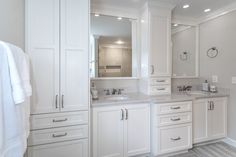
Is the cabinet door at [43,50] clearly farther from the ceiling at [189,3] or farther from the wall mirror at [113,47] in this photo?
the ceiling at [189,3]

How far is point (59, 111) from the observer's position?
189 centimetres

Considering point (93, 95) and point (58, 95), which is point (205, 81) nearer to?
point (93, 95)

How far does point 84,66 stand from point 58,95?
470mm

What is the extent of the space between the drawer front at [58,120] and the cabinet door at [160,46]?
138 centimetres

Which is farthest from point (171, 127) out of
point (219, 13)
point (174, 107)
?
point (219, 13)

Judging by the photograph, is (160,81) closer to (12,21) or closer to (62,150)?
(62,150)

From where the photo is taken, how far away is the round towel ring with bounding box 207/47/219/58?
3075mm

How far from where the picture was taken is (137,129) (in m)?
2.30

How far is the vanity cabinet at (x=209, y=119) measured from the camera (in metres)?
2.66

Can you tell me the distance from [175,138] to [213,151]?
30.5 inches

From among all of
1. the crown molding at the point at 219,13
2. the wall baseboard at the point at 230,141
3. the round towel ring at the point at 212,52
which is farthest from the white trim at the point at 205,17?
the wall baseboard at the point at 230,141

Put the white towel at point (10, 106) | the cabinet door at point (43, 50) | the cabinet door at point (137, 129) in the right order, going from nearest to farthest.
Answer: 1. the white towel at point (10, 106)
2. the cabinet door at point (43, 50)
3. the cabinet door at point (137, 129)

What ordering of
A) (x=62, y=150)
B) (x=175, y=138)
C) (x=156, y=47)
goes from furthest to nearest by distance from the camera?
(x=156, y=47), (x=175, y=138), (x=62, y=150)

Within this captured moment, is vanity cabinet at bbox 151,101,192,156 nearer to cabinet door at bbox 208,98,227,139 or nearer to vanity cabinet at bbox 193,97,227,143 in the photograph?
vanity cabinet at bbox 193,97,227,143
